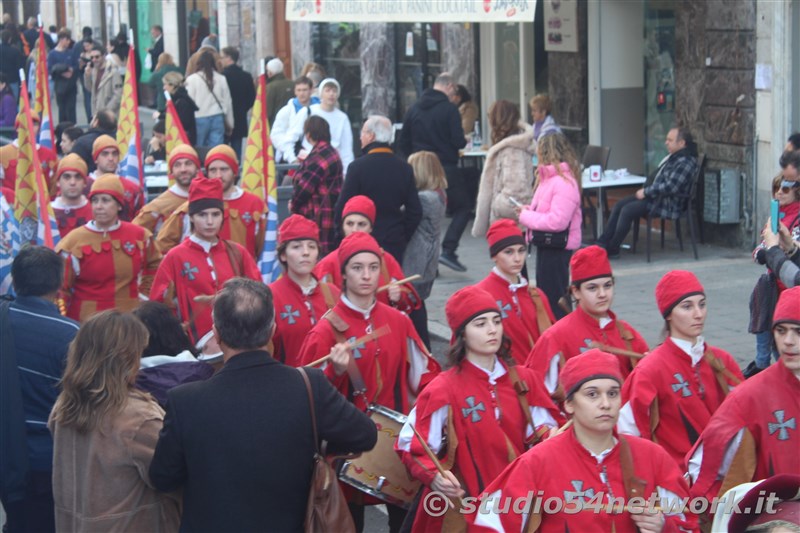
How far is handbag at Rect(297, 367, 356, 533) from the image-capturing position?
14.0ft

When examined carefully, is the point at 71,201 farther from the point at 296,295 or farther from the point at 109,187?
the point at 296,295

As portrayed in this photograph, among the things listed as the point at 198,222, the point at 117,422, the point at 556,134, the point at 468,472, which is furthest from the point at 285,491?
the point at 556,134

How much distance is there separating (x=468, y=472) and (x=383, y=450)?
1.37 feet

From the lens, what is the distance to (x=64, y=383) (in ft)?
14.8

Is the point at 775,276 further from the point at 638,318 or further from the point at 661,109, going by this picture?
the point at 661,109

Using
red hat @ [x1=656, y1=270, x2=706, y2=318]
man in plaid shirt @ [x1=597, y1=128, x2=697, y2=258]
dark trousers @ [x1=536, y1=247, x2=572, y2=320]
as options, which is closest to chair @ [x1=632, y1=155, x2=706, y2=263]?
man in plaid shirt @ [x1=597, y1=128, x2=697, y2=258]

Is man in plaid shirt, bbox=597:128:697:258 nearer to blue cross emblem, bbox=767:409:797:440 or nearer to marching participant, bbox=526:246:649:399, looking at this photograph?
marching participant, bbox=526:246:649:399

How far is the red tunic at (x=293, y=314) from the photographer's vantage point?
6.52 meters

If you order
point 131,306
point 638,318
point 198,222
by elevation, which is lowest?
point 638,318

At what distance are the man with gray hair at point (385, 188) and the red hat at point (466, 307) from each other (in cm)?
433

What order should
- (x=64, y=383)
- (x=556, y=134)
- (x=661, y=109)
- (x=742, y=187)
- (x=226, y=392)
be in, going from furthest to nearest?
(x=661, y=109), (x=742, y=187), (x=556, y=134), (x=64, y=383), (x=226, y=392)

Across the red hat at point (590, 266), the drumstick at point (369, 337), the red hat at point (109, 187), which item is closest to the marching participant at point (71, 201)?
the red hat at point (109, 187)

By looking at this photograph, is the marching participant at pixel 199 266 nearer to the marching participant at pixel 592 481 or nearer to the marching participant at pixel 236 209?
the marching participant at pixel 236 209

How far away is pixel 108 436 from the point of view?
443cm
